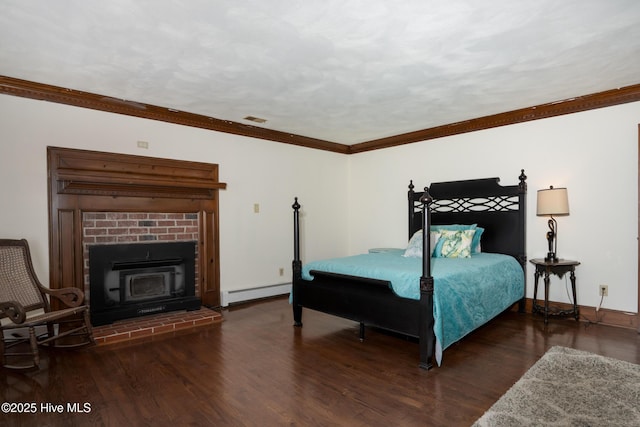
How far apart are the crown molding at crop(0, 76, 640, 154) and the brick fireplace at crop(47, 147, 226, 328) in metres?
0.50

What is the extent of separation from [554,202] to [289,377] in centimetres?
322

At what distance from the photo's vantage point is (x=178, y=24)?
2322mm

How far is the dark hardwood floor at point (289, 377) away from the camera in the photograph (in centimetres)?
211

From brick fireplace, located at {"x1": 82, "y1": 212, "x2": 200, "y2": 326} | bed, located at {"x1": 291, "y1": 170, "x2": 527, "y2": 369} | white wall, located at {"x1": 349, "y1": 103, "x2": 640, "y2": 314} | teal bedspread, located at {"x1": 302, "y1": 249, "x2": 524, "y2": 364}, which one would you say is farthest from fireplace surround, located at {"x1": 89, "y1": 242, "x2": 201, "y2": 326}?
white wall, located at {"x1": 349, "y1": 103, "x2": 640, "y2": 314}

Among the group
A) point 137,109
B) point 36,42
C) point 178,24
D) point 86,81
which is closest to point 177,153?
point 137,109

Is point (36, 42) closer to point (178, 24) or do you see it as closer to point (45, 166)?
point (178, 24)

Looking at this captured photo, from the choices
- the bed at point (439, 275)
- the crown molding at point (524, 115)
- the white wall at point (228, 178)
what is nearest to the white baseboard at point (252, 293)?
the white wall at point (228, 178)

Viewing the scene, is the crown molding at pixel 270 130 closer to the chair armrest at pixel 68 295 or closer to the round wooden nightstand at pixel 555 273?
the round wooden nightstand at pixel 555 273

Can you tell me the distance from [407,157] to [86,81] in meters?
4.13

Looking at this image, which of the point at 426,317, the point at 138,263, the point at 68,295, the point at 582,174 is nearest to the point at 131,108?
the point at 138,263

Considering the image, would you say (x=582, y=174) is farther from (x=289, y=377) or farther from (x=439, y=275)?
(x=289, y=377)

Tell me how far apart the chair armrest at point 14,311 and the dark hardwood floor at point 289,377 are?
15.1 inches

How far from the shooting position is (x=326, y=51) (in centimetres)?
270

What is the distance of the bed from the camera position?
9.10 ft
